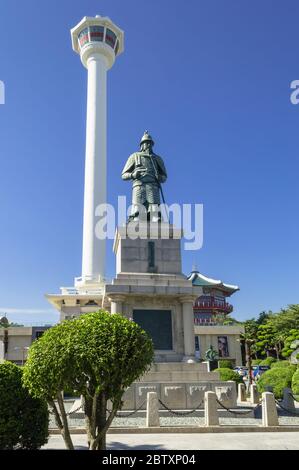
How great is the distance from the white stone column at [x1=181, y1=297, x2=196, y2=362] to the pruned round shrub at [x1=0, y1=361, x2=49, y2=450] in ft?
32.4

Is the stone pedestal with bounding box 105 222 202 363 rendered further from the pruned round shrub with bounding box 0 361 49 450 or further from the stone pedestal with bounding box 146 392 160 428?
the pruned round shrub with bounding box 0 361 49 450

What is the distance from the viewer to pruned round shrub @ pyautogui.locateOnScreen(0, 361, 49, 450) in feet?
28.7

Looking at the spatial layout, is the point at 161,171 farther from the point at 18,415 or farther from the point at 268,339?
the point at 268,339

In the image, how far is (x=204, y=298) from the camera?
70312 mm

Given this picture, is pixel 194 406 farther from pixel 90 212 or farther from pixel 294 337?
pixel 90 212

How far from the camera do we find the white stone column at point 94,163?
2073 inches

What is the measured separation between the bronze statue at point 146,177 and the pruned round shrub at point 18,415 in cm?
1364

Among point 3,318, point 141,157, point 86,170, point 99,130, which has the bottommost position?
point 3,318

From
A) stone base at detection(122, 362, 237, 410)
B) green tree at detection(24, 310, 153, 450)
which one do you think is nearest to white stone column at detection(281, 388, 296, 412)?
stone base at detection(122, 362, 237, 410)

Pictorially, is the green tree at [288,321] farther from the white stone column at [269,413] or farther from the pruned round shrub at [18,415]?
the pruned round shrub at [18,415]

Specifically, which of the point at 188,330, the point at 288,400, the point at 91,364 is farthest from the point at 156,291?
the point at 91,364

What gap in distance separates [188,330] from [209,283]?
52726 mm

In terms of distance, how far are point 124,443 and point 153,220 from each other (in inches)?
487

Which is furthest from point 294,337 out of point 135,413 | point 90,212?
point 135,413
